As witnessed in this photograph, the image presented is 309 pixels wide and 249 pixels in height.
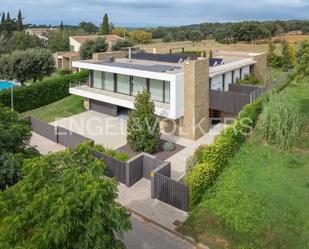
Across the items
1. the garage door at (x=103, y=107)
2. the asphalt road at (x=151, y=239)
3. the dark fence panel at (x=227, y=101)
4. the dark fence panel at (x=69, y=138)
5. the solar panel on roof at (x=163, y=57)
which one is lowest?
the asphalt road at (x=151, y=239)

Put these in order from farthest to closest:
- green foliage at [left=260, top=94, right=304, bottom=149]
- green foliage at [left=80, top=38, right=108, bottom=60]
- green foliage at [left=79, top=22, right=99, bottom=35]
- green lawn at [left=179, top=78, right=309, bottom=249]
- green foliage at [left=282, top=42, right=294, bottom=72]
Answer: green foliage at [left=79, top=22, right=99, bottom=35] → green foliage at [left=80, top=38, right=108, bottom=60] → green foliage at [left=282, top=42, right=294, bottom=72] → green foliage at [left=260, top=94, right=304, bottom=149] → green lawn at [left=179, top=78, right=309, bottom=249]

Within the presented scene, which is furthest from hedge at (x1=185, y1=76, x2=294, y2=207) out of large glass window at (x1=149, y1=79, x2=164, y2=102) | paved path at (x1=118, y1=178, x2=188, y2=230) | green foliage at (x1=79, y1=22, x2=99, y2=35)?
green foliage at (x1=79, y1=22, x2=99, y2=35)

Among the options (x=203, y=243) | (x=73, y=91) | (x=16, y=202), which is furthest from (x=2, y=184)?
(x=73, y=91)

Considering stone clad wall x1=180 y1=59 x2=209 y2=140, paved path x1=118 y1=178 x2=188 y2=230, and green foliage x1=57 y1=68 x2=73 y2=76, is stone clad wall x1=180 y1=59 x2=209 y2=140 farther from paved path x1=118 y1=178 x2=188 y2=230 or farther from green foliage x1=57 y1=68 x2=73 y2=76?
green foliage x1=57 y1=68 x2=73 y2=76

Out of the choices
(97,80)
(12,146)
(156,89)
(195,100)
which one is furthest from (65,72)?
(12,146)

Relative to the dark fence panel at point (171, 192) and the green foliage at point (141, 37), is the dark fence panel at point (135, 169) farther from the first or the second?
the green foliage at point (141, 37)

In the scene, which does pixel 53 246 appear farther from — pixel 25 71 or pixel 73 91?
pixel 25 71

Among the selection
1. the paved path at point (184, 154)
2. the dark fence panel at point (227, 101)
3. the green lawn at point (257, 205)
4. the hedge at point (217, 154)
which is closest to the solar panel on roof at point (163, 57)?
the dark fence panel at point (227, 101)
